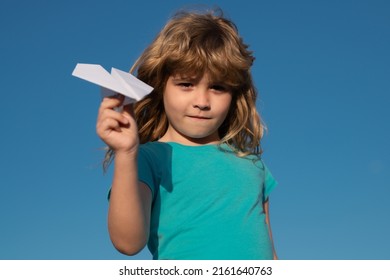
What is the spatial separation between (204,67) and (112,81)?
4.27 ft

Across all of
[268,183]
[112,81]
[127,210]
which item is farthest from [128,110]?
[268,183]

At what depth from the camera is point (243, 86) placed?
16.7ft

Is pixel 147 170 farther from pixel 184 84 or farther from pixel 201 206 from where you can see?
pixel 184 84

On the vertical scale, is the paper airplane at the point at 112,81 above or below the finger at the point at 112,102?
above

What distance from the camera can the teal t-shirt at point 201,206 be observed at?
4.20 m

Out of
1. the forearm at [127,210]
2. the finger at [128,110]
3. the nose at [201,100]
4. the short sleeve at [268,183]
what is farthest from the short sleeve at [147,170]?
the short sleeve at [268,183]

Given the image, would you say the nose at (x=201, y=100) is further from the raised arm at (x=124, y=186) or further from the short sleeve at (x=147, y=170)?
the raised arm at (x=124, y=186)

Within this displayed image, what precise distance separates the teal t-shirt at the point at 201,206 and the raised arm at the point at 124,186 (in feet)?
0.84

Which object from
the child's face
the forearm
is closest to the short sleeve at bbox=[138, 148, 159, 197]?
the forearm

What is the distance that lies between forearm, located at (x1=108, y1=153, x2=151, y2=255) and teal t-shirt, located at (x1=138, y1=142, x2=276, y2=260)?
28cm

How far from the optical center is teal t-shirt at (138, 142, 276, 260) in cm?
420

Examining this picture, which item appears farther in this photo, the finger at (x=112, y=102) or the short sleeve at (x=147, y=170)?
the short sleeve at (x=147, y=170)

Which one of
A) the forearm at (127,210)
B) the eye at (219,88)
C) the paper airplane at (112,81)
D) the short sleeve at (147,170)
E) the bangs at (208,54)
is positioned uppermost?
the bangs at (208,54)
